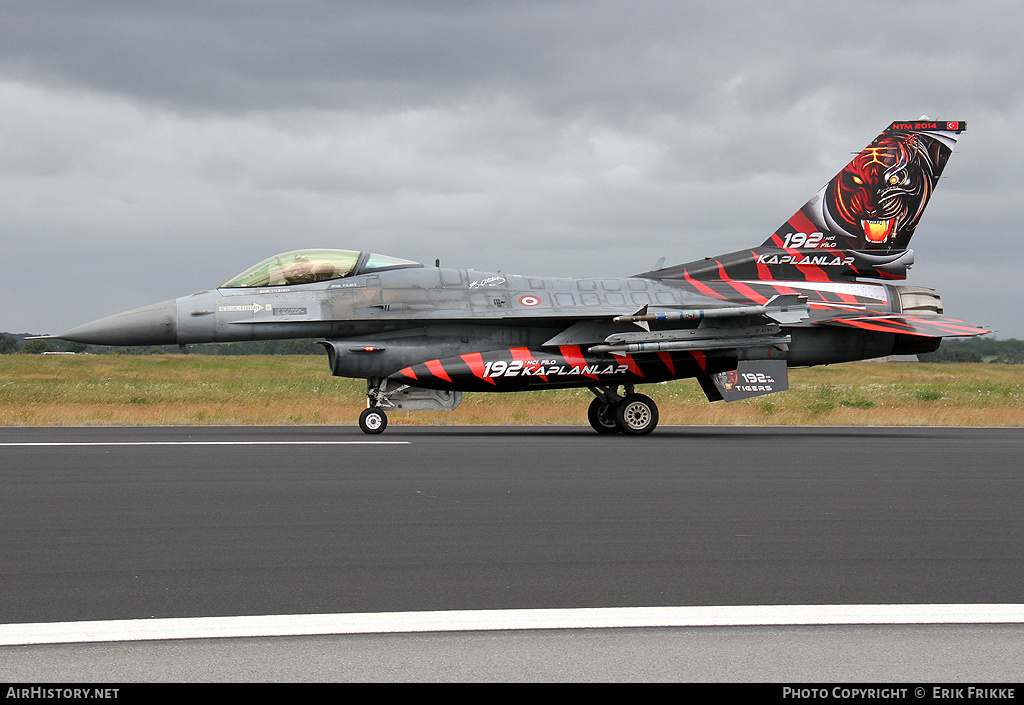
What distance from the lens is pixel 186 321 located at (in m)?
17.0

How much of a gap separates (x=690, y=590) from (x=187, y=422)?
18.3 meters

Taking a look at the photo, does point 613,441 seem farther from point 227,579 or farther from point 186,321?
point 227,579

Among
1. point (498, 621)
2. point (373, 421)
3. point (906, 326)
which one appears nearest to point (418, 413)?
point (373, 421)

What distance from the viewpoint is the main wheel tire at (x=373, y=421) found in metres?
16.6

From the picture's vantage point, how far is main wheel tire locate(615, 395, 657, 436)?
695 inches

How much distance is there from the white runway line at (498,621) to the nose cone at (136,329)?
13302 mm

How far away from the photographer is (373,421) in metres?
16.7

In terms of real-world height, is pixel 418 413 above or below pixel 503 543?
below

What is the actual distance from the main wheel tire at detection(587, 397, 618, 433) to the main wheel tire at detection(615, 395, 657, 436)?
45 cm

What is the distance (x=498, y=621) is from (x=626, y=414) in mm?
13415

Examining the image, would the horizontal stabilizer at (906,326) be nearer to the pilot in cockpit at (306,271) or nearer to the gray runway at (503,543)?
the gray runway at (503,543)

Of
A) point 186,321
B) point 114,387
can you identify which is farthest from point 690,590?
point 114,387

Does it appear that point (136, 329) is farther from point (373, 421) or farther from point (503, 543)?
point (503, 543)

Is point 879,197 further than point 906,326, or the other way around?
point 879,197
